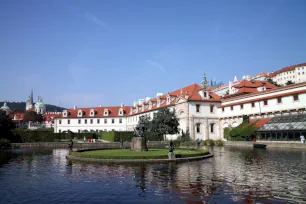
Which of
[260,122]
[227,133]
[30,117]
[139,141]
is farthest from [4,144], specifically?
[30,117]

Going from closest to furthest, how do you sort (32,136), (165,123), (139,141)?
1. (139,141)
2. (165,123)
3. (32,136)

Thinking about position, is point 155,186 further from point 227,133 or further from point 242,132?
point 227,133

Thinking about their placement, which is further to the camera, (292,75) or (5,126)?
(292,75)

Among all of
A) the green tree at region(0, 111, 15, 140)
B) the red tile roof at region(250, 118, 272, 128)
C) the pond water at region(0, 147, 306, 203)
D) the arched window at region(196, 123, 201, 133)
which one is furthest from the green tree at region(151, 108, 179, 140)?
the pond water at region(0, 147, 306, 203)

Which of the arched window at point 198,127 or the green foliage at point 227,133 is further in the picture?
the arched window at point 198,127

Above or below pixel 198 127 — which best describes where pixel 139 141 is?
below

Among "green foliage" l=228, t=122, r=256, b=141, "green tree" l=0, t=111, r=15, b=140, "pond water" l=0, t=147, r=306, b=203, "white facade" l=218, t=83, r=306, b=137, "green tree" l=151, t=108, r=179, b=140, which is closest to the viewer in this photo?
"pond water" l=0, t=147, r=306, b=203

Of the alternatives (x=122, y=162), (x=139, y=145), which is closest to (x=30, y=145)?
(x=139, y=145)

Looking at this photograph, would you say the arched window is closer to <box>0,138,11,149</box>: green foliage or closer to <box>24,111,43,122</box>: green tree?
<box>0,138,11,149</box>: green foliage

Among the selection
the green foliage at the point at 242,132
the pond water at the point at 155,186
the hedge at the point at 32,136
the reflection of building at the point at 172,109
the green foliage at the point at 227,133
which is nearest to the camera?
the pond water at the point at 155,186

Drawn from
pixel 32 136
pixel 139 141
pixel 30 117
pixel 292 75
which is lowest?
pixel 139 141

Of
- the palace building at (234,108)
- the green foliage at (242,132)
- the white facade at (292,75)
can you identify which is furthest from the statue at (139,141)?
the white facade at (292,75)

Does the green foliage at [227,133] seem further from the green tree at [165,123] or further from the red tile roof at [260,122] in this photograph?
the green tree at [165,123]

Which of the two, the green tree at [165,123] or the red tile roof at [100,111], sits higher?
the red tile roof at [100,111]
